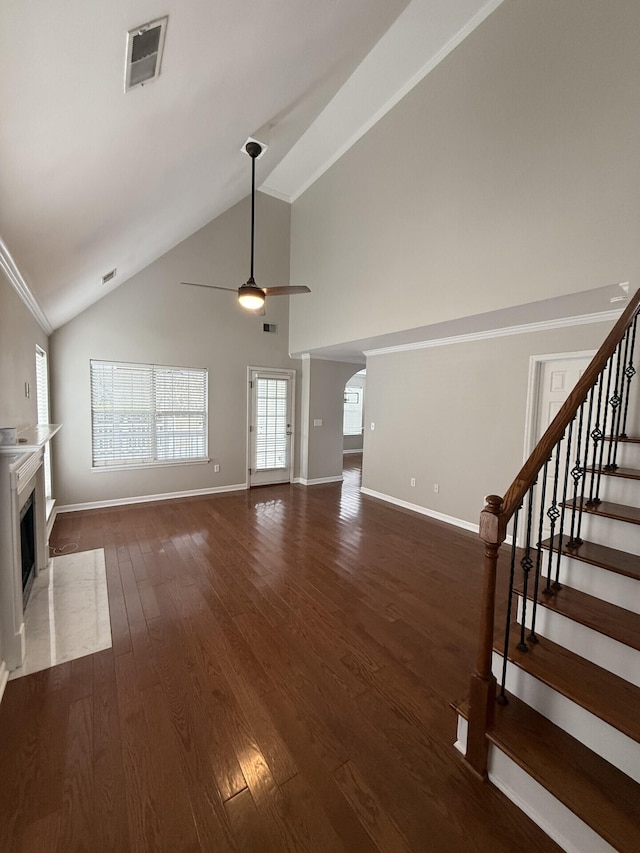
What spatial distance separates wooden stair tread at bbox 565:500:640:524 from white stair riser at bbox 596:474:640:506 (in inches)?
1.2

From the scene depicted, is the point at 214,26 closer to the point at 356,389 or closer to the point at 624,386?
the point at 624,386

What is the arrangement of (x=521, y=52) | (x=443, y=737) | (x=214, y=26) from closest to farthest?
(x=214, y=26)
(x=443, y=737)
(x=521, y=52)

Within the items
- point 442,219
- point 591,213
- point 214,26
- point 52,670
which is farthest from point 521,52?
point 52,670

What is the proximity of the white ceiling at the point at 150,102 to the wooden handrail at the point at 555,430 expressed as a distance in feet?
7.13

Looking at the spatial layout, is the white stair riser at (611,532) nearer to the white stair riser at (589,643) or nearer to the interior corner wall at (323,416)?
the white stair riser at (589,643)

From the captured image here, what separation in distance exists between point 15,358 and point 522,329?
4.72 metres

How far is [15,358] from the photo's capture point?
2.59 m

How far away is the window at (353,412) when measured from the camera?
10539 mm

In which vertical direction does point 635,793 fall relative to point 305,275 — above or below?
below

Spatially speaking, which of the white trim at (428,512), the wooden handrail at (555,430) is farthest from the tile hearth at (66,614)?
the white trim at (428,512)

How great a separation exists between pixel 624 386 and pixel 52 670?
4147mm

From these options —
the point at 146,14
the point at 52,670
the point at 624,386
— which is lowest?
the point at 52,670

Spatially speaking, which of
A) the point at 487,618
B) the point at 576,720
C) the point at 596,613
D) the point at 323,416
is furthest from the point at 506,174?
the point at 323,416

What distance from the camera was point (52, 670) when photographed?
205 centimetres
